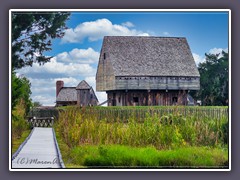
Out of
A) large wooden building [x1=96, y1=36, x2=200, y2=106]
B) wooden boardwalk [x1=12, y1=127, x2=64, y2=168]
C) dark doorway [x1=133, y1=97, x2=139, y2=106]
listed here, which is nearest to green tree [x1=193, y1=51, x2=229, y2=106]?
large wooden building [x1=96, y1=36, x2=200, y2=106]

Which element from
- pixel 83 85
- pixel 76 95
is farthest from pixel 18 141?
pixel 83 85

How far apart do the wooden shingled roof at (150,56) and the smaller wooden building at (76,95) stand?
2.27 feet

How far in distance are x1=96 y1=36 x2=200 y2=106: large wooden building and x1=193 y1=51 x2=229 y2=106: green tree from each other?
140mm

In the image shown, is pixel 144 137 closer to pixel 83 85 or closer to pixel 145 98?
pixel 145 98

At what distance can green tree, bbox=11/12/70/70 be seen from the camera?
10969 millimetres

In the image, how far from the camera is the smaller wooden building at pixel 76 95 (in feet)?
37.2

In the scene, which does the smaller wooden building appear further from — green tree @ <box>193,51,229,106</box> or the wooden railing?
green tree @ <box>193,51,229,106</box>

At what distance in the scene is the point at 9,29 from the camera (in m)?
10.8

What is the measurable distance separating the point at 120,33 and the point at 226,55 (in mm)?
1953

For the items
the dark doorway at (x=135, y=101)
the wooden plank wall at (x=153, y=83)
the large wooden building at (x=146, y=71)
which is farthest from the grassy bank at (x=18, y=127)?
the dark doorway at (x=135, y=101)

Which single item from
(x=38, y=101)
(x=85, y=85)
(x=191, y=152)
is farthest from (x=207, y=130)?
(x=38, y=101)

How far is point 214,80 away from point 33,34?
11.3 ft

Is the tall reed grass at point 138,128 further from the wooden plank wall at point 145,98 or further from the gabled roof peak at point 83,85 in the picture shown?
the gabled roof peak at point 83,85

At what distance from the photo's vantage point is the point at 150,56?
11953 mm
